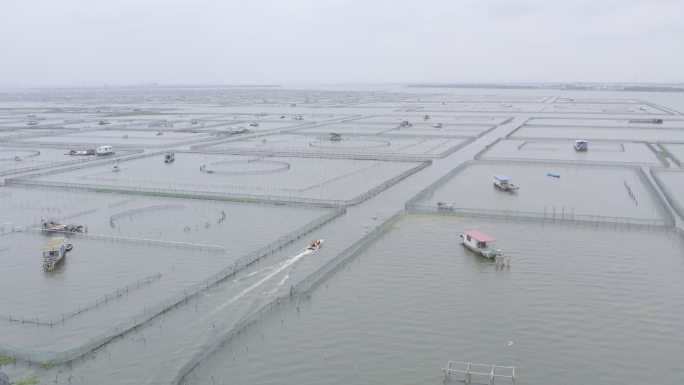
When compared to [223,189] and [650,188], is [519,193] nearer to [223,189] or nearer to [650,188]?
[650,188]

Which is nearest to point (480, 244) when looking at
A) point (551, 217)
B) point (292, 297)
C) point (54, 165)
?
point (551, 217)

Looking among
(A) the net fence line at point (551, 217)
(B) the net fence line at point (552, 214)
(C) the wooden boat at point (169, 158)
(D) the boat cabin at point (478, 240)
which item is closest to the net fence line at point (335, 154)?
(C) the wooden boat at point (169, 158)

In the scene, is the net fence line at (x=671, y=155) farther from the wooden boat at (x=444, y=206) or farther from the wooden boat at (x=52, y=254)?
the wooden boat at (x=52, y=254)

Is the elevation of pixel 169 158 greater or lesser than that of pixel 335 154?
lesser

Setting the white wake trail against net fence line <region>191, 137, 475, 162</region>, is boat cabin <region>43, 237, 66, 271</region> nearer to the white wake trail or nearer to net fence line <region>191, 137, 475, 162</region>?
the white wake trail

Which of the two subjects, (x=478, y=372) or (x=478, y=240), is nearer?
(x=478, y=372)

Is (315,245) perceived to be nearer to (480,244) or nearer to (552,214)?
(480,244)

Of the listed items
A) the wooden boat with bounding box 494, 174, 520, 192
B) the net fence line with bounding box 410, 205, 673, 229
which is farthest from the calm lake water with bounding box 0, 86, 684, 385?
the wooden boat with bounding box 494, 174, 520, 192
